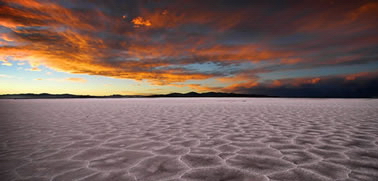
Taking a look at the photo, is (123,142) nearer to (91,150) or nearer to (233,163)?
(91,150)

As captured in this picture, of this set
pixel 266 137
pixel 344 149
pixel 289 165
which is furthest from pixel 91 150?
pixel 344 149

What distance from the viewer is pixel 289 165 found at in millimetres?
2445

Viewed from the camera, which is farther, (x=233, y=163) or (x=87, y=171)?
(x=233, y=163)

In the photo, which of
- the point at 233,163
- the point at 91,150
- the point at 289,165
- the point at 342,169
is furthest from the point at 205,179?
the point at 91,150

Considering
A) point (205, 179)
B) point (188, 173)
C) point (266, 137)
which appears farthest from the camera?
point (266, 137)

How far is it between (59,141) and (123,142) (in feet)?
4.19

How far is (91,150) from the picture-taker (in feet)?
10.6

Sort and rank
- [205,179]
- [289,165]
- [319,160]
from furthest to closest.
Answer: [319,160]
[289,165]
[205,179]

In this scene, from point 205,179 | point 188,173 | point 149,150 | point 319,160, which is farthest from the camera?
point 149,150

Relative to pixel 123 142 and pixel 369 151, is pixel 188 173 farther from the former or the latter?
pixel 369 151

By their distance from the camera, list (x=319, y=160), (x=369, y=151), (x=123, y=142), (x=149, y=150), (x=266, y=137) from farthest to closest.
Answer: (x=266, y=137) → (x=123, y=142) → (x=149, y=150) → (x=369, y=151) → (x=319, y=160)

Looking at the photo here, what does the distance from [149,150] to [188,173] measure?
1.14 meters

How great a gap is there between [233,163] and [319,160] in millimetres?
1130

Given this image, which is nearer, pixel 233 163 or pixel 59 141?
pixel 233 163
